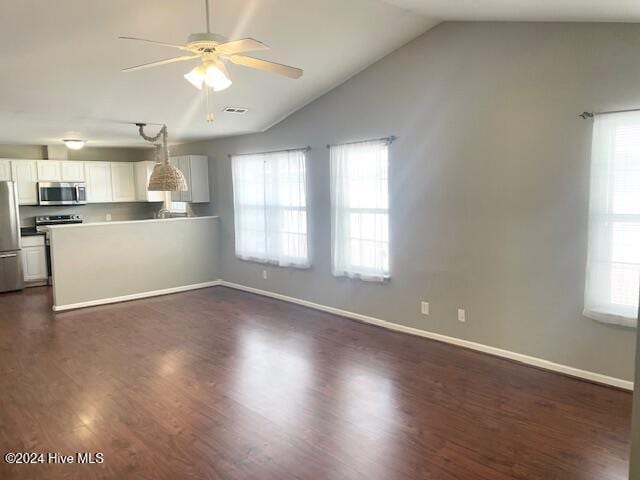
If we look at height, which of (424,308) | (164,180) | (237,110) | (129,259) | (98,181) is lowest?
(424,308)

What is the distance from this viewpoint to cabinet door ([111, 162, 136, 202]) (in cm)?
886

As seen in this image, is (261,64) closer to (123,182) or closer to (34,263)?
(34,263)

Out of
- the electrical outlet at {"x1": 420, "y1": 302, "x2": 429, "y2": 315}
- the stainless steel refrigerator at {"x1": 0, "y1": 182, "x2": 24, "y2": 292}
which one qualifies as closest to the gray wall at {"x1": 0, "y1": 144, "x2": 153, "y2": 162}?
the stainless steel refrigerator at {"x1": 0, "y1": 182, "x2": 24, "y2": 292}

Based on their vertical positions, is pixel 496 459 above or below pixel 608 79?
below

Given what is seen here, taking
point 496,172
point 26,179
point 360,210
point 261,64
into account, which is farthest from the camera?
point 26,179

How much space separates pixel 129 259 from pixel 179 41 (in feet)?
12.9

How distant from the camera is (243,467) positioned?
255 centimetres

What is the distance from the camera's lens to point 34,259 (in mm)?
7836

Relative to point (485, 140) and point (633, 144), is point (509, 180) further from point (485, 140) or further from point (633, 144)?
point (633, 144)

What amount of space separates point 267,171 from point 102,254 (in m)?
2.67

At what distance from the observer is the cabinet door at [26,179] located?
304 inches

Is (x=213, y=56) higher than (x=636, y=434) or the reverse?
higher

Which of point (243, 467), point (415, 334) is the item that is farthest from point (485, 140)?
point (243, 467)

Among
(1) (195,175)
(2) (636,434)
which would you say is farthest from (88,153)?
(2) (636,434)
